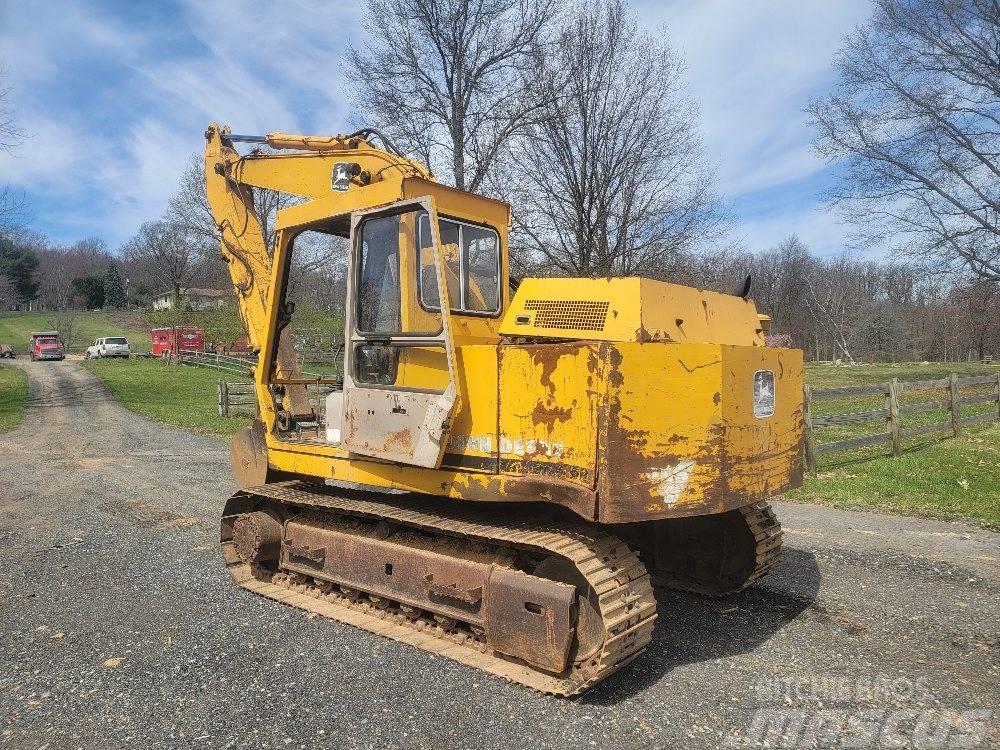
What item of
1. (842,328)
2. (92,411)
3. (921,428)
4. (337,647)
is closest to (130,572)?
(337,647)

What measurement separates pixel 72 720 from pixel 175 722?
55 cm

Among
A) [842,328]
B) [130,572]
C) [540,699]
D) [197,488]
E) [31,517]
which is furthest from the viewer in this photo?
[842,328]

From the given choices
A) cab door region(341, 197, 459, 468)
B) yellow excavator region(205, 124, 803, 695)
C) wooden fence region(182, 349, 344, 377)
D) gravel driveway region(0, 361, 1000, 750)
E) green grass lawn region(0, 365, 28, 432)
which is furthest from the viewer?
wooden fence region(182, 349, 344, 377)

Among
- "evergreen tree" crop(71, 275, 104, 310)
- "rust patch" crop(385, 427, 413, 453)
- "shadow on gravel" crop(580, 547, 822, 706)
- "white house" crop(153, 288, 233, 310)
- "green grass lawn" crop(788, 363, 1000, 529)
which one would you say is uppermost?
"evergreen tree" crop(71, 275, 104, 310)

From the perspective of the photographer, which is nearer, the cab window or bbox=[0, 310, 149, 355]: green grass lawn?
the cab window

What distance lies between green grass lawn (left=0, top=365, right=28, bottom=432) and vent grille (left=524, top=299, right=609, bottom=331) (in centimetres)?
1694

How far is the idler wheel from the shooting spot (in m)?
5.86

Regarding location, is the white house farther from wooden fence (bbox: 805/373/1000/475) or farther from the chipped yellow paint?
the chipped yellow paint

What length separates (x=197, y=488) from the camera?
1009 cm

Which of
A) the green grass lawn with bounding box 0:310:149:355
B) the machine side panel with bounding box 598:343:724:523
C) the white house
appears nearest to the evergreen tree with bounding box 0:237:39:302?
the green grass lawn with bounding box 0:310:149:355

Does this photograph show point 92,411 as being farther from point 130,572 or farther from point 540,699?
point 540,699

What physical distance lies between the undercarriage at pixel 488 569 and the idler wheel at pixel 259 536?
0.01 metres

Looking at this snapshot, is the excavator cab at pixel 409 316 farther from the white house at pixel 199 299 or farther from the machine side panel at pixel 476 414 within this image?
the white house at pixel 199 299

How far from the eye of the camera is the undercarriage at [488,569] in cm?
402
